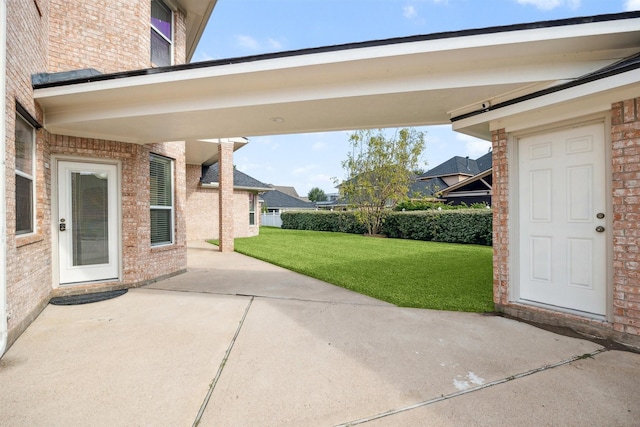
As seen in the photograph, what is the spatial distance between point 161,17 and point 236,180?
10591 mm

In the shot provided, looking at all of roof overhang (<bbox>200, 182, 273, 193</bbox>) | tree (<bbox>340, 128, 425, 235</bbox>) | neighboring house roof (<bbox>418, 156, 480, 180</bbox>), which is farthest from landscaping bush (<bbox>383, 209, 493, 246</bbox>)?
neighboring house roof (<bbox>418, 156, 480, 180</bbox>)

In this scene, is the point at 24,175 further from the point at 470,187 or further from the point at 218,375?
the point at 470,187

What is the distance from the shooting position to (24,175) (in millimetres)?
4137

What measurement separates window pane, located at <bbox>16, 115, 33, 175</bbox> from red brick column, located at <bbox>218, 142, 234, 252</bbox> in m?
6.86

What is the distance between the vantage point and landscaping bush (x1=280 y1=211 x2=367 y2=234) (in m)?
20.7

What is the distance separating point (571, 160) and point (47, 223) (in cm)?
742

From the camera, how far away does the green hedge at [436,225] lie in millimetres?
13248

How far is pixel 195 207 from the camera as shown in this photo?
1535cm

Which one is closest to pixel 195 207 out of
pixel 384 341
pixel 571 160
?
pixel 384 341

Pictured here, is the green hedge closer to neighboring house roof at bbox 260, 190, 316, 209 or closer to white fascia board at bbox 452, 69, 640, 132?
white fascia board at bbox 452, 69, 640, 132

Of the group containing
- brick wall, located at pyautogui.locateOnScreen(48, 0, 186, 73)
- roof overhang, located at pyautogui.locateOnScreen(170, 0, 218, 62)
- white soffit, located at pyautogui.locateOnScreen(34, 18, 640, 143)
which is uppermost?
roof overhang, located at pyautogui.locateOnScreen(170, 0, 218, 62)

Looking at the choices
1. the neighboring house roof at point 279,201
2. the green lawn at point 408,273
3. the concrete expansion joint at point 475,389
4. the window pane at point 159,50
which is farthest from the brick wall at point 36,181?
the neighboring house roof at point 279,201

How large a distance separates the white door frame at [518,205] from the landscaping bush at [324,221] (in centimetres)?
1543

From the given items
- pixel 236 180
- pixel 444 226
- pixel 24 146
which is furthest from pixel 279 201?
pixel 24 146
